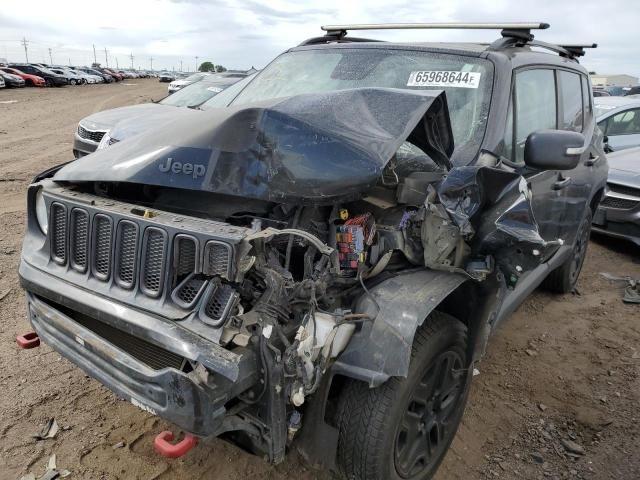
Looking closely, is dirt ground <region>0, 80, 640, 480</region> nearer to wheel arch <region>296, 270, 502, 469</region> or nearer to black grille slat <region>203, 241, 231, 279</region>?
wheel arch <region>296, 270, 502, 469</region>

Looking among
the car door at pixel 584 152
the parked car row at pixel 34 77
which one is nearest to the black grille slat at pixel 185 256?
the car door at pixel 584 152

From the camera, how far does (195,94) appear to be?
29.2 ft

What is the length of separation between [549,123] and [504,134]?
941 mm

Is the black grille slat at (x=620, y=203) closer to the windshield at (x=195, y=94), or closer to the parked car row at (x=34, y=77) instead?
the windshield at (x=195, y=94)

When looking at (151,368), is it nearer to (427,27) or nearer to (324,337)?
(324,337)

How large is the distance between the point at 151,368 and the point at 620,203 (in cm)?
643

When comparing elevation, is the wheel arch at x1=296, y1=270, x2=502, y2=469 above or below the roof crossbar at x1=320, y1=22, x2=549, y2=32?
below

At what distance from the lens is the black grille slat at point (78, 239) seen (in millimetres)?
2281

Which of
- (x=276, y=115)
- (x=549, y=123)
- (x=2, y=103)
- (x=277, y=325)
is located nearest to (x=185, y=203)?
(x=276, y=115)

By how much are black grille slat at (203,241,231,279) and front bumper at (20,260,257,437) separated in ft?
0.78

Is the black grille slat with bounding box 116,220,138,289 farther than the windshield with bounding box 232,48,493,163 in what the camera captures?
No

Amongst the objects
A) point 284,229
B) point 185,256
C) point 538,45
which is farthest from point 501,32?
point 185,256

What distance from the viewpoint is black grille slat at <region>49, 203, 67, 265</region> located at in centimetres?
237

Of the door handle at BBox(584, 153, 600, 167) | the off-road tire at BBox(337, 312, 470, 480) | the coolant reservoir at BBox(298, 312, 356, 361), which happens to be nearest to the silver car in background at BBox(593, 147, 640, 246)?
the door handle at BBox(584, 153, 600, 167)
